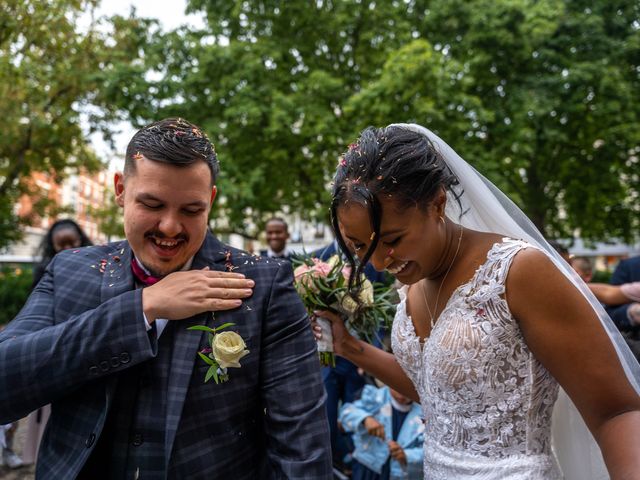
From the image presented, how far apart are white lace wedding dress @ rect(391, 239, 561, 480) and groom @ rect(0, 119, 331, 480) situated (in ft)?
1.74

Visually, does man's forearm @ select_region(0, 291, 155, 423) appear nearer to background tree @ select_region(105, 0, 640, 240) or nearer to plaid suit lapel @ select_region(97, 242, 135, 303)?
plaid suit lapel @ select_region(97, 242, 135, 303)

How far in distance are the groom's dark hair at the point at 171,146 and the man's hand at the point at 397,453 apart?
10.4 ft

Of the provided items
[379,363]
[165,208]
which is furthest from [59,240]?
[165,208]

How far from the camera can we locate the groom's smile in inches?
63.9

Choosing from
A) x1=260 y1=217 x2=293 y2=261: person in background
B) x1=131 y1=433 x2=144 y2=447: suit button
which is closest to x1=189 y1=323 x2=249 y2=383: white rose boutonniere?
x1=131 y1=433 x2=144 y2=447: suit button

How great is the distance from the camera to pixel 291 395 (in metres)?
1.67

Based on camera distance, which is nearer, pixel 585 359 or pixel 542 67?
pixel 585 359

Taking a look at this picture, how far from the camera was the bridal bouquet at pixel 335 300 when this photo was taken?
2629 millimetres

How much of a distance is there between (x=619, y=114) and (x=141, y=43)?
A: 38.6 ft

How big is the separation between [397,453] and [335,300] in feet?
6.94

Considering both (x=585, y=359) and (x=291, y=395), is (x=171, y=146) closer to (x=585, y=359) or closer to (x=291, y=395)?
(x=291, y=395)

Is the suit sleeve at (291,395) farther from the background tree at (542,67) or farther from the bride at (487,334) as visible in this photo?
the background tree at (542,67)

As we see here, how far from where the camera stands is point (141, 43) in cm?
1305

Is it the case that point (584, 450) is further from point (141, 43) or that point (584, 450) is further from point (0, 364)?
point (141, 43)
